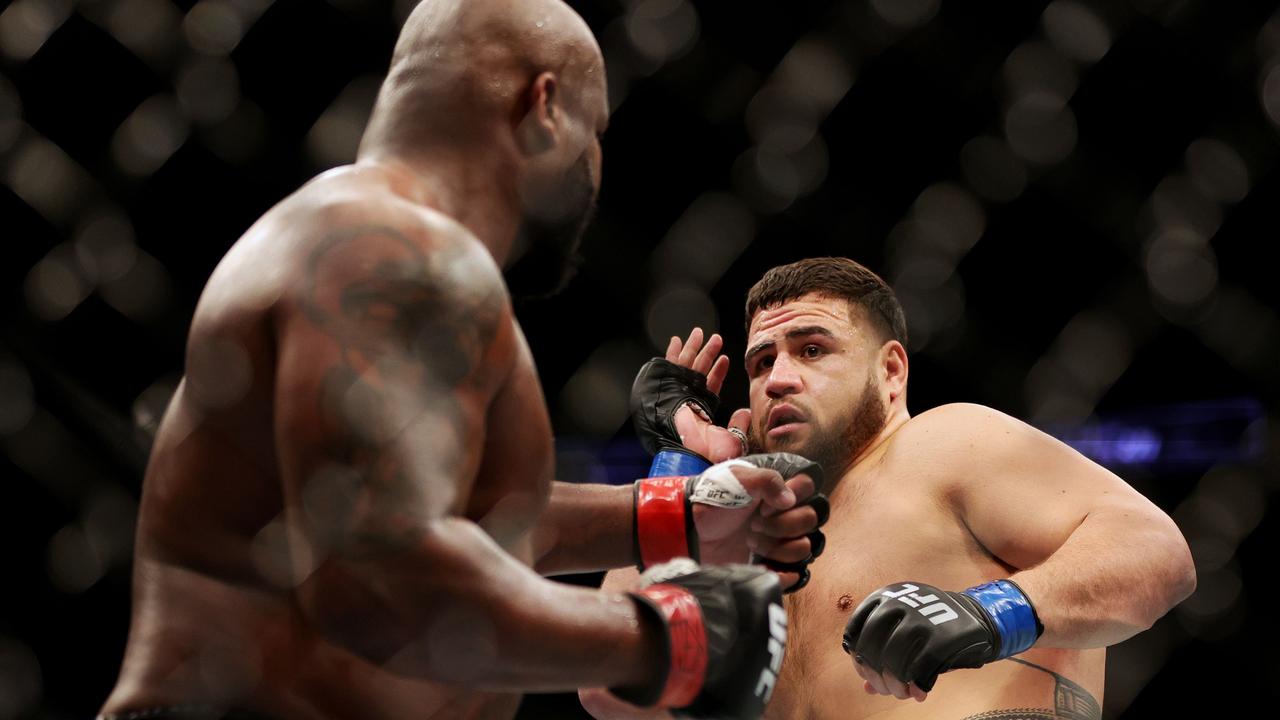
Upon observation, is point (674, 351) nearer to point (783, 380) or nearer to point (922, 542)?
point (783, 380)

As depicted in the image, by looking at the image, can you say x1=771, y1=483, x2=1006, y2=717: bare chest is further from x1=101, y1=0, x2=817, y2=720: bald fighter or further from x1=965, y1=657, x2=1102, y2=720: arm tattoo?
x1=101, y1=0, x2=817, y2=720: bald fighter

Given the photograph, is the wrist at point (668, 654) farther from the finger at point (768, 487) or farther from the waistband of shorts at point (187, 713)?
the finger at point (768, 487)

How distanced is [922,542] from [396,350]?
130 centimetres

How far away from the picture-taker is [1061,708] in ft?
6.11

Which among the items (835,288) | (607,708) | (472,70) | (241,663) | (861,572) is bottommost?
(607,708)

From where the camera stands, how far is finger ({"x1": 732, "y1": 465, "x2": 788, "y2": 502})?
1592 millimetres

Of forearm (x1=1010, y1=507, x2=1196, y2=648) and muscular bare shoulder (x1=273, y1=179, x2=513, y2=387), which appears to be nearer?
muscular bare shoulder (x1=273, y1=179, x2=513, y2=387)

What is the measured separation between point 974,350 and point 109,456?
7.50 ft

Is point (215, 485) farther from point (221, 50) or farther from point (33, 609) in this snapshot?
point (33, 609)

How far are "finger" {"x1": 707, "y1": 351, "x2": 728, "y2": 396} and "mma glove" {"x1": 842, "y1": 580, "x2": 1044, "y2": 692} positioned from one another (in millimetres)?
789

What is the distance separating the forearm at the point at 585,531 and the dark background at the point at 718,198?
491mm

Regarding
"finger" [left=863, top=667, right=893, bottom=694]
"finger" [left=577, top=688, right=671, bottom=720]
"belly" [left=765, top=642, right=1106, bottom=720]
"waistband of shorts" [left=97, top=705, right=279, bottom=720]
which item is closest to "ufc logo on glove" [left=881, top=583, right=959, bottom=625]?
"finger" [left=863, top=667, right=893, bottom=694]

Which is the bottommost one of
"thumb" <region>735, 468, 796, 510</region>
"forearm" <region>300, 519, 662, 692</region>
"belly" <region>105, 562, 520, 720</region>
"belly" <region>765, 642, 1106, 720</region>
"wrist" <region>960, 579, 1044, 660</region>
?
"belly" <region>765, 642, 1106, 720</region>

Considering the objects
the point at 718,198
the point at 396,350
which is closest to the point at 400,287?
the point at 396,350
